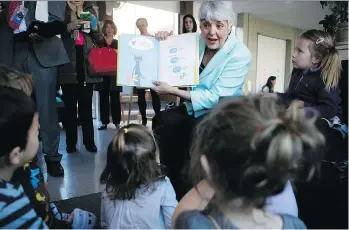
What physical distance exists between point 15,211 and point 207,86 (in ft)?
3.30

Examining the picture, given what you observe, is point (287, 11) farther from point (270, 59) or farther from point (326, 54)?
point (326, 54)

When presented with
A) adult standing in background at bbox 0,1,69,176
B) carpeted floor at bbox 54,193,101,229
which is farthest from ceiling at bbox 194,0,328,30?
carpeted floor at bbox 54,193,101,229

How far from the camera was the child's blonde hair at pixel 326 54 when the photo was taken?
1515mm

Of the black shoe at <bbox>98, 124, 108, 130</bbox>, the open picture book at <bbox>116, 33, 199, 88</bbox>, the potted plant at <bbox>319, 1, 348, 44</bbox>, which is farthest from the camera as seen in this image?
the black shoe at <bbox>98, 124, 108, 130</bbox>

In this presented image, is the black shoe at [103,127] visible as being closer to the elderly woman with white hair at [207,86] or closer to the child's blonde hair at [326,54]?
the elderly woman with white hair at [207,86]

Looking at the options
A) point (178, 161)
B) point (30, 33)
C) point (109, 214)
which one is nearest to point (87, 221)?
point (109, 214)

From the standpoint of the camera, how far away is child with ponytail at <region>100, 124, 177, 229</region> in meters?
1.09

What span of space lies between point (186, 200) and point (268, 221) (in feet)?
0.59

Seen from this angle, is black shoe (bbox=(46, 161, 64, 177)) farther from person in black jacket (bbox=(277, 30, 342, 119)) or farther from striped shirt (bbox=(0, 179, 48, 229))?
person in black jacket (bbox=(277, 30, 342, 119))

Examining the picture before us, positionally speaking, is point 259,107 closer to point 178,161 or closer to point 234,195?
point 234,195

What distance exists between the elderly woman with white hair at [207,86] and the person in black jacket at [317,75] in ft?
0.87

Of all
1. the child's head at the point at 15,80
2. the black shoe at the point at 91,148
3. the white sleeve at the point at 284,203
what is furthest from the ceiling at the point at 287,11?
the white sleeve at the point at 284,203

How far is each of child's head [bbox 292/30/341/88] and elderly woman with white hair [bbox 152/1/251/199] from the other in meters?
0.29

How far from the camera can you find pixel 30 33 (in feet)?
5.98
